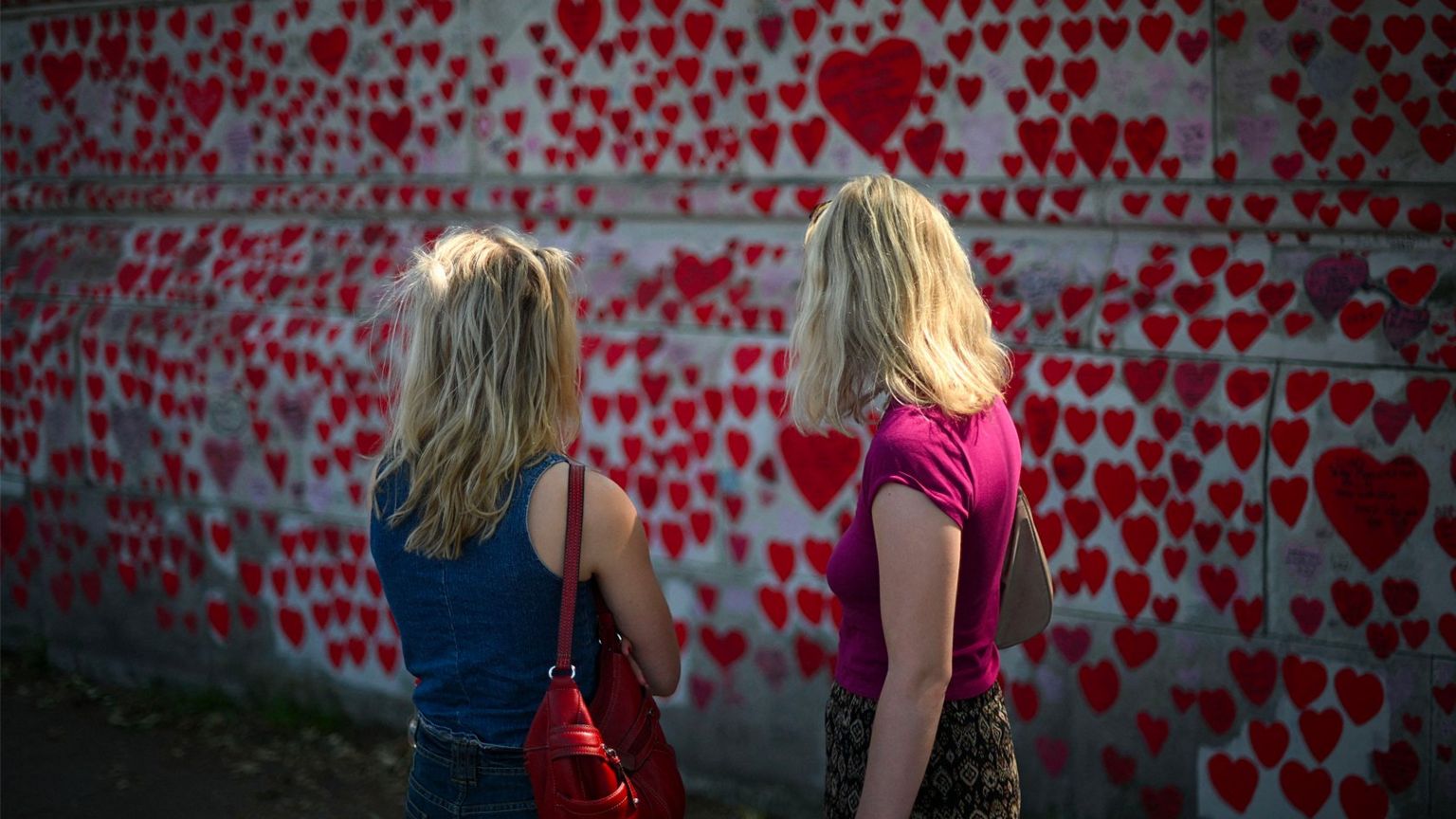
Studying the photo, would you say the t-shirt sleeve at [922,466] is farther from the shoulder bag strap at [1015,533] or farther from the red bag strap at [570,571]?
the red bag strap at [570,571]

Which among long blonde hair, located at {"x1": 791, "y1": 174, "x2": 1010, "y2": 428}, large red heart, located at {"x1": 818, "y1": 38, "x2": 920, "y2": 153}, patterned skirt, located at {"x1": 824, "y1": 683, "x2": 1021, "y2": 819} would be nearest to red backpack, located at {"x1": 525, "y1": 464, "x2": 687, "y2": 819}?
patterned skirt, located at {"x1": 824, "y1": 683, "x2": 1021, "y2": 819}

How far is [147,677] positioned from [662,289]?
2.73 metres

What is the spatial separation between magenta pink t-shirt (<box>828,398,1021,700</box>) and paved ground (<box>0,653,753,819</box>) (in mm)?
2157

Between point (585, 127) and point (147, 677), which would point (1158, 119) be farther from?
point (147, 677)

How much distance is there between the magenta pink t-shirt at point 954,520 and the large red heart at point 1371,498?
60.0 inches

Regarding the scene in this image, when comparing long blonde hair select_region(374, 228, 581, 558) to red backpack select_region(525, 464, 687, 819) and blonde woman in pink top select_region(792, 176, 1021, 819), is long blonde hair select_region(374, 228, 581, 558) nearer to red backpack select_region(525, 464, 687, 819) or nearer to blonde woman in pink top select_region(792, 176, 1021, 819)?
red backpack select_region(525, 464, 687, 819)

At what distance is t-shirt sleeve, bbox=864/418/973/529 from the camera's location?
2.13 m

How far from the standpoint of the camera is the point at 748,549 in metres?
4.36

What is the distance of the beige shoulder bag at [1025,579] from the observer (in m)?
2.49

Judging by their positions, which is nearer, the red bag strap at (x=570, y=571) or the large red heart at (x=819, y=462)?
the red bag strap at (x=570, y=571)

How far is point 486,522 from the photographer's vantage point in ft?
7.57

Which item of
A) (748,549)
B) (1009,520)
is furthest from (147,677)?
(1009,520)

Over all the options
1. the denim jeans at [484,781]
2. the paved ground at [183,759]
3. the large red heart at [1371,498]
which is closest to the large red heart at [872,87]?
the large red heart at [1371,498]

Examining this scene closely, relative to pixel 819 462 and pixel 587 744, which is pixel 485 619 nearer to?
pixel 587 744
